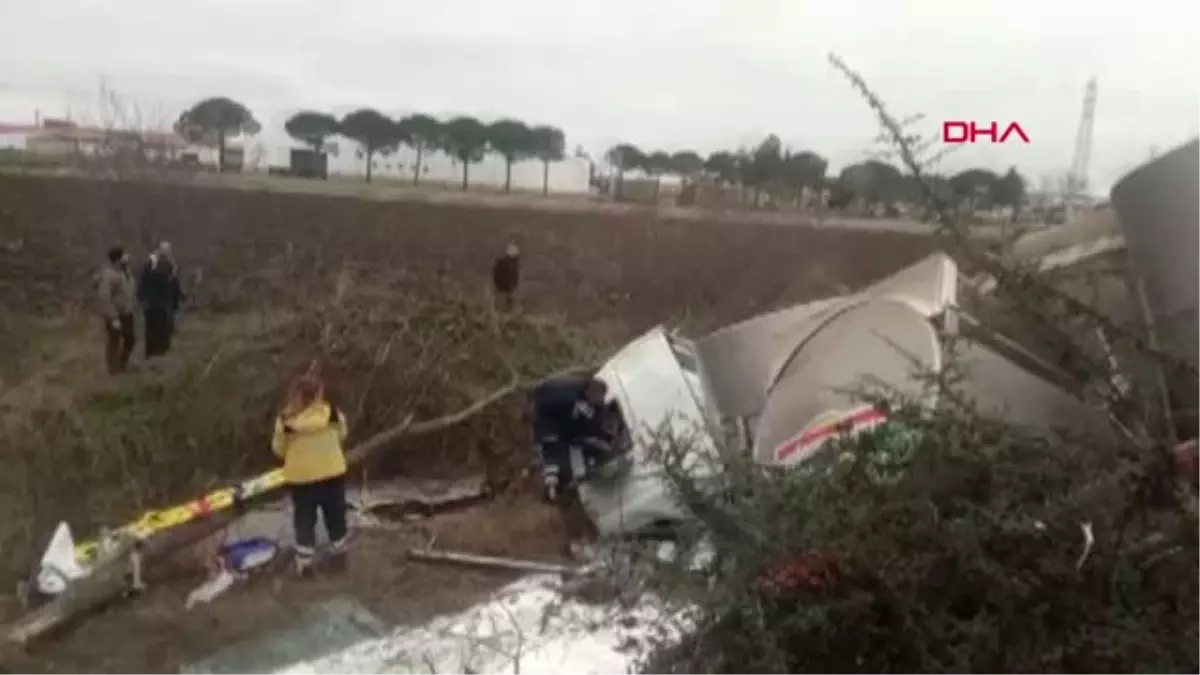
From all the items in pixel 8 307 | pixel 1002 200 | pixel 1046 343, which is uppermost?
pixel 1002 200

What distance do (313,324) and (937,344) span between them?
454 cm

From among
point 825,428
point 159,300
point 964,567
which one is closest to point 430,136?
point 159,300

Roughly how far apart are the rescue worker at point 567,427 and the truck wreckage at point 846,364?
14 centimetres

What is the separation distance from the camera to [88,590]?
5.47 meters

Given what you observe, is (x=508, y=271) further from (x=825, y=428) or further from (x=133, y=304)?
(x=825, y=428)

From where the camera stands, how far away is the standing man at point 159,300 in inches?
348

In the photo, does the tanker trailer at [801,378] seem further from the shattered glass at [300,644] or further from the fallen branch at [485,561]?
the shattered glass at [300,644]

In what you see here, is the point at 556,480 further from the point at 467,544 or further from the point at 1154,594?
the point at 1154,594

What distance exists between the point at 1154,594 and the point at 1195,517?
182 mm

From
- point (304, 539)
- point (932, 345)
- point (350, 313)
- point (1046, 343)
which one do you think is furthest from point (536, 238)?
point (1046, 343)

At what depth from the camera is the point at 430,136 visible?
10102 mm

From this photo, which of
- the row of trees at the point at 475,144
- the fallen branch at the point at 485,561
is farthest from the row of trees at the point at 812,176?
the fallen branch at the point at 485,561

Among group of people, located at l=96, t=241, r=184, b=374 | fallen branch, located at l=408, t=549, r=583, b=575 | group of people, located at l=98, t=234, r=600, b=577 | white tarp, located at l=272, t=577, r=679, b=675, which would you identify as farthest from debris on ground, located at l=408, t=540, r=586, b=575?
group of people, located at l=96, t=241, r=184, b=374

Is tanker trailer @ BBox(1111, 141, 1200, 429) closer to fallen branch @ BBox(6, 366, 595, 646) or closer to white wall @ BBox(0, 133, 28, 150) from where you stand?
fallen branch @ BBox(6, 366, 595, 646)
